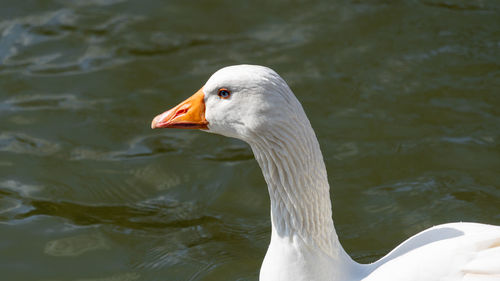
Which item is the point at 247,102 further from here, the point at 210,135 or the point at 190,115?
the point at 210,135

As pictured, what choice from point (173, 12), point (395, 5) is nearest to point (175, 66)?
point (173, 12)

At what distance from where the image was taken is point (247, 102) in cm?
338

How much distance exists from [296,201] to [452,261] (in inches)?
34.0

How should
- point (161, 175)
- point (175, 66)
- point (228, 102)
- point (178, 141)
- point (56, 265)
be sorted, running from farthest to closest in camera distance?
point (175, 66) → point (178, 141) → point (161, 175) → point (56, 265) → point (228, 102)

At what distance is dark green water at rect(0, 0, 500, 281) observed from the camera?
5281 millimetres

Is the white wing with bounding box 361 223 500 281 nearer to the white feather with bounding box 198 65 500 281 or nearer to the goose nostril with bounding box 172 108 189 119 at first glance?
the white feather with bounding box 198 65 500 281

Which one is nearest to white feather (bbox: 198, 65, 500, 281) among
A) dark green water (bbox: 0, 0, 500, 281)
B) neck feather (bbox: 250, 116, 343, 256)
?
neck feather (bbox: 250, 116, 343, 256)

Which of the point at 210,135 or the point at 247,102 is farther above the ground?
the point at 247,102

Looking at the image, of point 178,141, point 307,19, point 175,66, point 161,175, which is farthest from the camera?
point 307,19

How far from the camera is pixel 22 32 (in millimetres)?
7773

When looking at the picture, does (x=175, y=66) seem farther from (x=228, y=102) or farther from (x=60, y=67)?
(x=228, y=102)

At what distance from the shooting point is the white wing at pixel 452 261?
3.33 metres

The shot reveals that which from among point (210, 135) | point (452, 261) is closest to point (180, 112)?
point (452, 261)

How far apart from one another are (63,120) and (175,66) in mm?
1402
